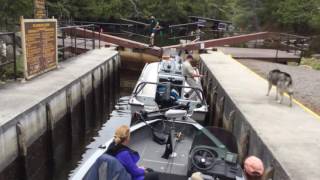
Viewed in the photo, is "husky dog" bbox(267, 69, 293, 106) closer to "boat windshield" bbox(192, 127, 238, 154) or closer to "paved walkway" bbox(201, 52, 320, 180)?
"paved walkway" bbox(201, 52, 320, 180)

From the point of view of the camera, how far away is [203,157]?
5.80 metres

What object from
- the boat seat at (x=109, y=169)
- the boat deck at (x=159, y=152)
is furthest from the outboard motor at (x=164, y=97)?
the boat seat at (x=109, y=169)

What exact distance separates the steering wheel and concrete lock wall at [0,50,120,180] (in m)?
3.39

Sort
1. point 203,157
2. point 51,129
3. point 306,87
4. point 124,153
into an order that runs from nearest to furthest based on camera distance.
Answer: point 124,153 → point 203,157 → point 51,129 → point 306,87

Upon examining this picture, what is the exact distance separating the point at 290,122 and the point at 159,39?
26.6 m

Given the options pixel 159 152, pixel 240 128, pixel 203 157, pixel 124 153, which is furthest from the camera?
pixel 240 128

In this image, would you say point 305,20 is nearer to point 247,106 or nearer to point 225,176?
point 247,106

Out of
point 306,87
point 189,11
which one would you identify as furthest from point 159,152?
point 189,11

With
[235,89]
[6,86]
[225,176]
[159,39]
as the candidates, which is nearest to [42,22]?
[6,86]

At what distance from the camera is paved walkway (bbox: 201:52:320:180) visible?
6.11 metres

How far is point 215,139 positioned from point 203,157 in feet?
2.37

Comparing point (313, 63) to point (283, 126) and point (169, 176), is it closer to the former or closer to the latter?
point (283, 126)

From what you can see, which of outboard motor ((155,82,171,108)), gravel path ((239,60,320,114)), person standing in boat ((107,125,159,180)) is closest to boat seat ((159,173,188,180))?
person standing in boat ((107,125,159,180))

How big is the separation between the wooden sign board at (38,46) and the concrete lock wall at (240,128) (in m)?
5.40
